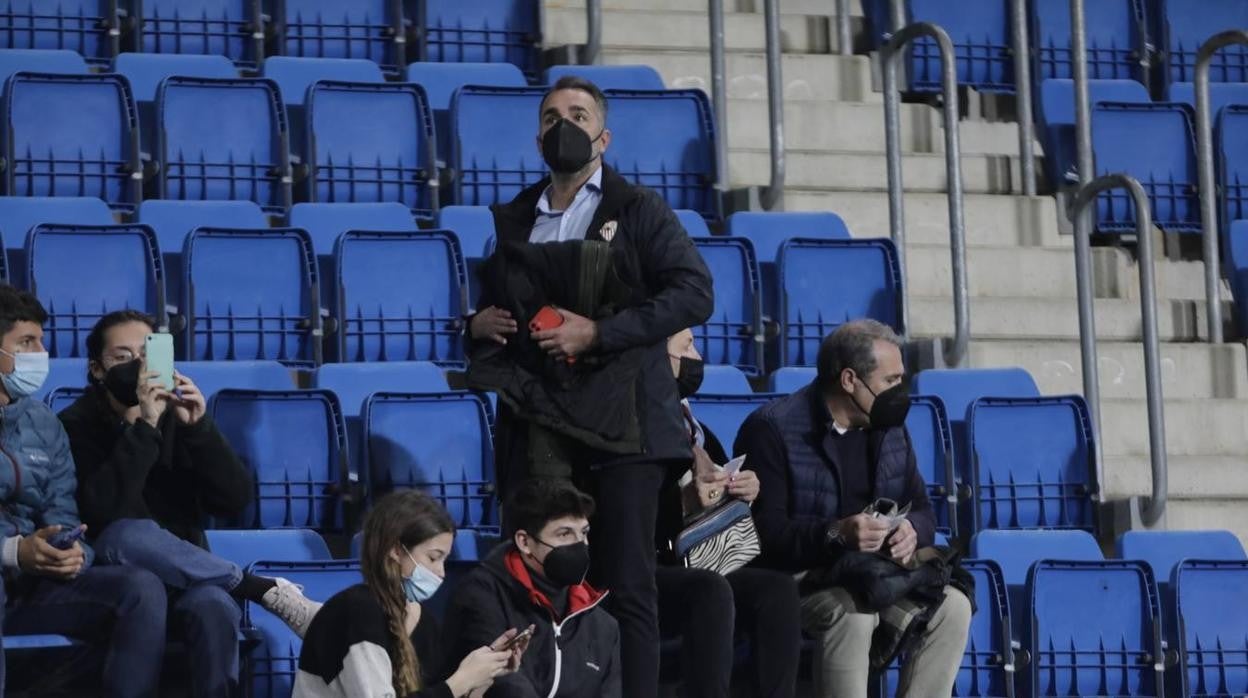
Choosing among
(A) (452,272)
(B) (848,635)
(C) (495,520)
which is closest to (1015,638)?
(B) (848,635)

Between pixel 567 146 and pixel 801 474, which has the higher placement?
pixel 567 146

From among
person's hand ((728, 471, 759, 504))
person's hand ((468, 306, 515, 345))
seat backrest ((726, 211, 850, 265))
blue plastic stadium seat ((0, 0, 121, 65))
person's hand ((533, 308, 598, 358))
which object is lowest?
person's hand ((728, 471, 759, 504))

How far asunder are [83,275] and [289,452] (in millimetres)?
813

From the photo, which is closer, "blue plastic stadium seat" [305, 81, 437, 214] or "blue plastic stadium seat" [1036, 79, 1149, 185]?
"blue plastic stadium seat" [305, 81, 437, 214]

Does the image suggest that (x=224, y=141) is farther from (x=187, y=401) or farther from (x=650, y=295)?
(x=650, y=295)

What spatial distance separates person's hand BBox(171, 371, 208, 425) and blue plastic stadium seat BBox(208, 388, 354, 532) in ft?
1.57

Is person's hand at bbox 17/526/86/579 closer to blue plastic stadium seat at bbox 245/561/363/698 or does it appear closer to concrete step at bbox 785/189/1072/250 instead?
blue plastic stadium seat at bbox 245/561/363/698

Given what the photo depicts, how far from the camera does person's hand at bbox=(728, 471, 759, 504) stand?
5.53 metres

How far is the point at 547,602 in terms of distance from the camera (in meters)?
5.02

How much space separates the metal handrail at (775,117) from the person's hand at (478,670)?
2918 mm

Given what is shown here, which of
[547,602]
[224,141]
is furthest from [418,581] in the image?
[224,141]

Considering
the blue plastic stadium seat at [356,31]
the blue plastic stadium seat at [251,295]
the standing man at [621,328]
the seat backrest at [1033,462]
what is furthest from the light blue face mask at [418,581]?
the blue plastic stadium seat at [356,31]

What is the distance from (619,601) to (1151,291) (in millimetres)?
2560

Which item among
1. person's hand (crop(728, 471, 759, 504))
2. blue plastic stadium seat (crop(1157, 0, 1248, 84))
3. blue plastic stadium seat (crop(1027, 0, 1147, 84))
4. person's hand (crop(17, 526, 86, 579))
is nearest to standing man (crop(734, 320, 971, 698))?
person's hand (crop(728, 471, 759, 504))
